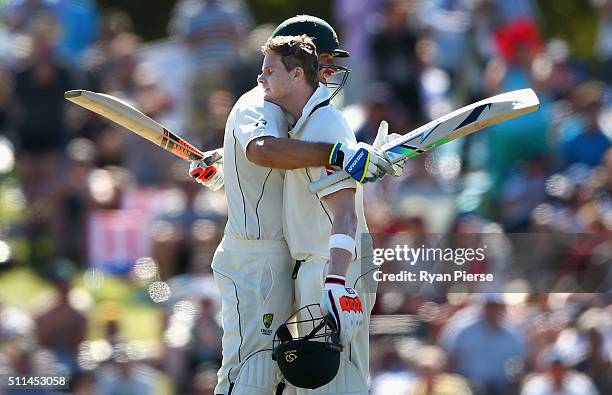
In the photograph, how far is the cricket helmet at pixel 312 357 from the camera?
5.55 metres

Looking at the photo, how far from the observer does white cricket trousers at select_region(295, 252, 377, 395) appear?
5918 millimetres

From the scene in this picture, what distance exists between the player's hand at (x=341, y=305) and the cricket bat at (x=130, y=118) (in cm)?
142

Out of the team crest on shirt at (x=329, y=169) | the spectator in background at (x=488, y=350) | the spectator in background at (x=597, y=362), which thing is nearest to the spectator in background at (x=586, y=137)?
the spectator in background at (x=597, y=362)

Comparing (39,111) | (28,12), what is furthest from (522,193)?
(28,12)

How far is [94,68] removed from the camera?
1207cm

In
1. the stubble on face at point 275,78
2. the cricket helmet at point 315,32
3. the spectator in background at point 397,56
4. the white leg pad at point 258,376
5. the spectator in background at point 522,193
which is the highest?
the spectator in background at point 397,56

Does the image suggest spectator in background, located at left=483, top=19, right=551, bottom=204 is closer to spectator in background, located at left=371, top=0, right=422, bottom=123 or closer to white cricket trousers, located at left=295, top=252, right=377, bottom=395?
spectator in background, located at left=371, top=0, right=422, bottom=123

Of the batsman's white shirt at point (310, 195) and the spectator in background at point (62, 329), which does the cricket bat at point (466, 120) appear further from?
the spectator in background at point (62, 329)

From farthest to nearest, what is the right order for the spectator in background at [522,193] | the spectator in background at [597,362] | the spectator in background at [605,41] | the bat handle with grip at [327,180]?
the spectator in background at [605,41] < the spectator in background at [522,193] < the spectator in background at [597,362] < the bat handle with grip at [327,180]

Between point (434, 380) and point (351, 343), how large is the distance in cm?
379

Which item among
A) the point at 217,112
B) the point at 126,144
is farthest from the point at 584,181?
the point at 126,144

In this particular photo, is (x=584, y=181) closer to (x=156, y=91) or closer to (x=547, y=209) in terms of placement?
Answer: (x=547, y=209)

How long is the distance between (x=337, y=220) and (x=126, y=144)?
245 inches

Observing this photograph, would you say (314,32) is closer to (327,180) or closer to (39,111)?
(327,180)
